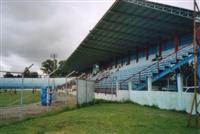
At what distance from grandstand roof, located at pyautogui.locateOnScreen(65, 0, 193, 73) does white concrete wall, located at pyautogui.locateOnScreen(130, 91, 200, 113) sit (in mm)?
5966

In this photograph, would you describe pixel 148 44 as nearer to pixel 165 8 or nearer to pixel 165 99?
pixel 165 8

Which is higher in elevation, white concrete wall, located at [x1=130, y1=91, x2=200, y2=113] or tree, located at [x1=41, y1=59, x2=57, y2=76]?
tree, located at [x1=41, y1=59, x2=57, y2=76]

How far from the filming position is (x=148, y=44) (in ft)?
96.2

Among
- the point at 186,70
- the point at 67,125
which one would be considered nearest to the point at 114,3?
the point at 186,70

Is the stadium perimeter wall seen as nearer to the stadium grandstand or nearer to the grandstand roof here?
the stadium grandstand

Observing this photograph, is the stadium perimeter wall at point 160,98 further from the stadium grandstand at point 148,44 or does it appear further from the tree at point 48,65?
the tree at point 48,65

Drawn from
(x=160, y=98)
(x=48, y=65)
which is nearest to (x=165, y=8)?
(x=160, y=98)

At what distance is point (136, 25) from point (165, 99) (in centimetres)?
991

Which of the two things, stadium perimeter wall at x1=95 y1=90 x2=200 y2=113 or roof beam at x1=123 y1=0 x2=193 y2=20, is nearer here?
stadium perimeter wall at x1=95 y1=90 x2=200 y2=113

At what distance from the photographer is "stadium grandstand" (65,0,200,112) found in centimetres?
1694

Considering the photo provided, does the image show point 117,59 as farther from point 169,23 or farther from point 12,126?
point 12,126

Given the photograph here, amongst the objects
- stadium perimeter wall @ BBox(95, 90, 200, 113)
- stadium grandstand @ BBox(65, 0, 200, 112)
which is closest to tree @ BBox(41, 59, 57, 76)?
stadium grandstand @ BBox(65, 0, 200, 112)

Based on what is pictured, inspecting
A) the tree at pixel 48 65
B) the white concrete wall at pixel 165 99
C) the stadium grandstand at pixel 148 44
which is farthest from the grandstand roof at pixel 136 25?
the tree at pixel 48 65

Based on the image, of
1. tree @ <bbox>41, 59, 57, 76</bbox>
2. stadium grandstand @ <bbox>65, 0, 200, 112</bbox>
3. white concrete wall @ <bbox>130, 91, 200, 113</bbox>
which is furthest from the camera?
tree @ <bbox>41, 59, 57, 76</bbox>
